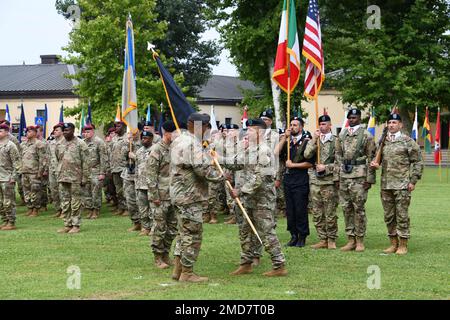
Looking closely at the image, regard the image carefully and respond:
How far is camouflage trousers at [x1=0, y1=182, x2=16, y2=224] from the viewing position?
1596 centimetres

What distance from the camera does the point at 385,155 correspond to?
12.4 metres

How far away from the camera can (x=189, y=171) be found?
9.80 metres

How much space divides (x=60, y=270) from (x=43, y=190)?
960 centimetres

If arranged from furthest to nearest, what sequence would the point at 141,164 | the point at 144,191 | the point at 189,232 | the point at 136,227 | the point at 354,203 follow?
the point at 136,227
the point at 141,164
the point at 144,191
the point at 354,203
the point at 189,232

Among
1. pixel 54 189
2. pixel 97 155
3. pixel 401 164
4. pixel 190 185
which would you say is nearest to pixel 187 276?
pixel 190 185

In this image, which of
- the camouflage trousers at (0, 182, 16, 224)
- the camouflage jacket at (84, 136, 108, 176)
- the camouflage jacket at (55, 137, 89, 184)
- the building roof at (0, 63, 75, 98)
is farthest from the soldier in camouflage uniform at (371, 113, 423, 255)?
the building roof at (0, 63, 75, 98)

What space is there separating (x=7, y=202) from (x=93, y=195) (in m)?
2.89

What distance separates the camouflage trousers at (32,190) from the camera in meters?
19.2

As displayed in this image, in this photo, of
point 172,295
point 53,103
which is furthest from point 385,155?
point 53,103

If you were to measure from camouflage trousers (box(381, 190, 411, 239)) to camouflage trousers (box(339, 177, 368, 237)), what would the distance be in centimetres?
37

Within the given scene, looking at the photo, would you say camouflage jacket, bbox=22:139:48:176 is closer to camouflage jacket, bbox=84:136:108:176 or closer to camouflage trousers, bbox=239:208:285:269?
camouflage jacket, bbox=84:136:108:176

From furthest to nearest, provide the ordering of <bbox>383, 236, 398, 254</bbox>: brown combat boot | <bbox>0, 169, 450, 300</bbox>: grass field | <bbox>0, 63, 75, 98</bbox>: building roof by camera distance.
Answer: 1. <bbox>0, 63, 75, 98</bbox>: building roof
2. <bbox>383, 236, 398, 254</bbox>: brown combat boot
3. <bbox>0, 169, 450, 300</bbox>: grass field

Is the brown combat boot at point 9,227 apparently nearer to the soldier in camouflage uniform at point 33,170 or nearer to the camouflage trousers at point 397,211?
the soldier in camouflage uniform at point 33,170

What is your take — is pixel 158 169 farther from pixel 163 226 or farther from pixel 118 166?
pixel 118 166
